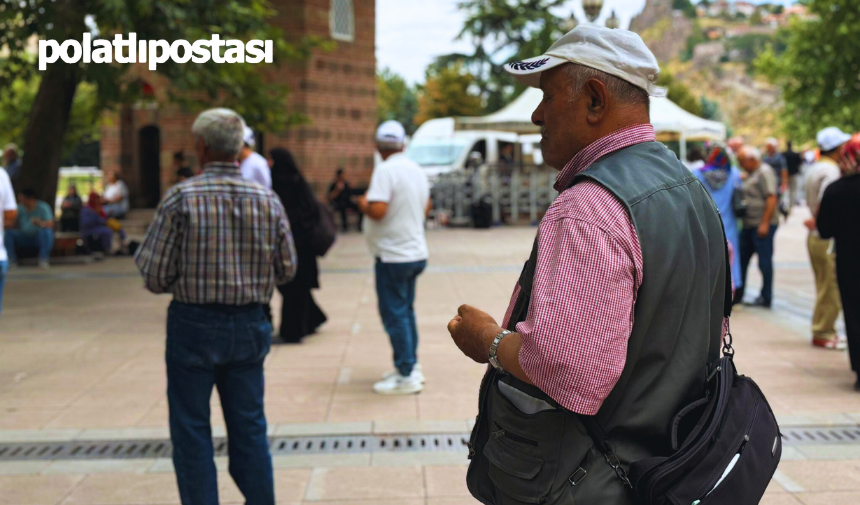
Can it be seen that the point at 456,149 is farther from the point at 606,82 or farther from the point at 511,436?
the point at 511,436

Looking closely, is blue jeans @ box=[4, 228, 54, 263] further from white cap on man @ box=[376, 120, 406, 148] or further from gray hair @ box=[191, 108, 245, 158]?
gray hair @ box=[191, 108, 245, 158]

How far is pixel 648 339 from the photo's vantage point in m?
2.01

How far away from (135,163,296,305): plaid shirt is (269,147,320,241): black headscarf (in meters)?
3.88

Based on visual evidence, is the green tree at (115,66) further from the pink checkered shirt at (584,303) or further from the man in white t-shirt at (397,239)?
the pink checkered shirt at (584,303)

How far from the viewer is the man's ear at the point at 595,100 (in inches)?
81.7

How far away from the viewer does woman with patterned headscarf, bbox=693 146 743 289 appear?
949cm

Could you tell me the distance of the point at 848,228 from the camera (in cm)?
633

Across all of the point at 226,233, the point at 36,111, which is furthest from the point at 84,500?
the point at 36,111

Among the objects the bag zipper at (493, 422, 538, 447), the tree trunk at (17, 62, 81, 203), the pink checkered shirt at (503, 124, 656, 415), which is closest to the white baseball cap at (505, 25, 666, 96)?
the pink checkered shirt at (503, 124, 656, 415)

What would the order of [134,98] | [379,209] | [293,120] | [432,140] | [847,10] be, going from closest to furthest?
[379,209], [134,98], [293,120], [432,140], [847,10]

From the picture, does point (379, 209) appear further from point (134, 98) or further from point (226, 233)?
point (134, 98)

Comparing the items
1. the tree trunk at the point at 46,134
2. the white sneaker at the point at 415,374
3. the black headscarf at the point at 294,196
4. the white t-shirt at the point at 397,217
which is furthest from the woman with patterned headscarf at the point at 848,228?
the tree trunk at the point at 46,134

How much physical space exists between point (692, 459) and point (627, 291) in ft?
1.31

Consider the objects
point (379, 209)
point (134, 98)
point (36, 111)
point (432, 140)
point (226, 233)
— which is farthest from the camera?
point (432, 140)
